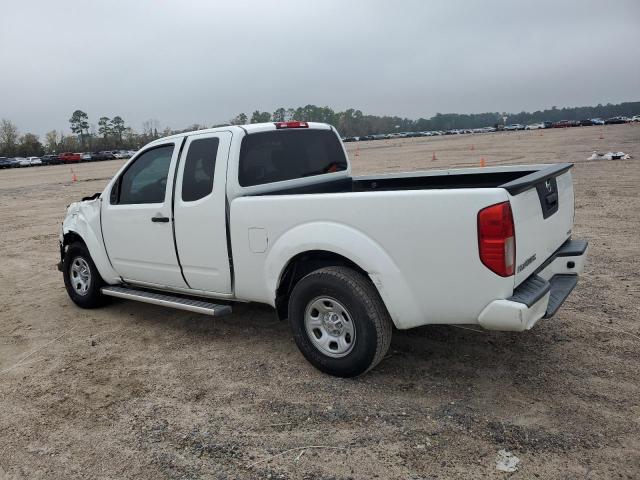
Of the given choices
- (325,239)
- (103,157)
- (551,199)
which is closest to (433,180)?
(551,199)

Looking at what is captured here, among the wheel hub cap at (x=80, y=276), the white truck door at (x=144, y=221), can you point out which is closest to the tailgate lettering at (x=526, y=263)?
the white truck door at (x=144, y=221)

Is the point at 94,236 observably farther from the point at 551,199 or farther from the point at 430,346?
the point at 551,199

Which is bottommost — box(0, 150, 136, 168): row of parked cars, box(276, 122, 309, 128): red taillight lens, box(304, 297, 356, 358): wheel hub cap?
box(304, 297, 356, 358): wheel hub cap

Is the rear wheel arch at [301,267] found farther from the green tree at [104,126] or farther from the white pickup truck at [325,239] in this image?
the green tree at [104,126]

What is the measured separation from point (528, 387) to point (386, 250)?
Answer: 55.5 inches

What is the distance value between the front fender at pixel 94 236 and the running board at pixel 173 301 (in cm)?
16

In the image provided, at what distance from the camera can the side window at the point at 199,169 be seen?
455cm

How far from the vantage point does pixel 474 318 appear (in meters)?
3.30

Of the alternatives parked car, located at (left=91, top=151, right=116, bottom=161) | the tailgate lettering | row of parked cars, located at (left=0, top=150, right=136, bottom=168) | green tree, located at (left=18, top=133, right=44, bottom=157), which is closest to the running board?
the tailgate lettering

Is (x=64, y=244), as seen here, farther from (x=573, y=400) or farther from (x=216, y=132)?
(x=573, y=400)

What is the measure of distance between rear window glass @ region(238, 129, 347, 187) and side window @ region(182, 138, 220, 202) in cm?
28

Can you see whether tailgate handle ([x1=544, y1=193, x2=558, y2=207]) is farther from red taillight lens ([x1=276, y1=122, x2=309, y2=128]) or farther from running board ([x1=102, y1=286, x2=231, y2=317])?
running board ([x1=102, y1=286, x2=231, y2=317])

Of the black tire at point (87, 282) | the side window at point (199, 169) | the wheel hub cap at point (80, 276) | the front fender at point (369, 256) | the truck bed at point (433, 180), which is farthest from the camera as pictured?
the wheel hub cap at point (80, 276)

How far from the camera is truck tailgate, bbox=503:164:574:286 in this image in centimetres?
324
